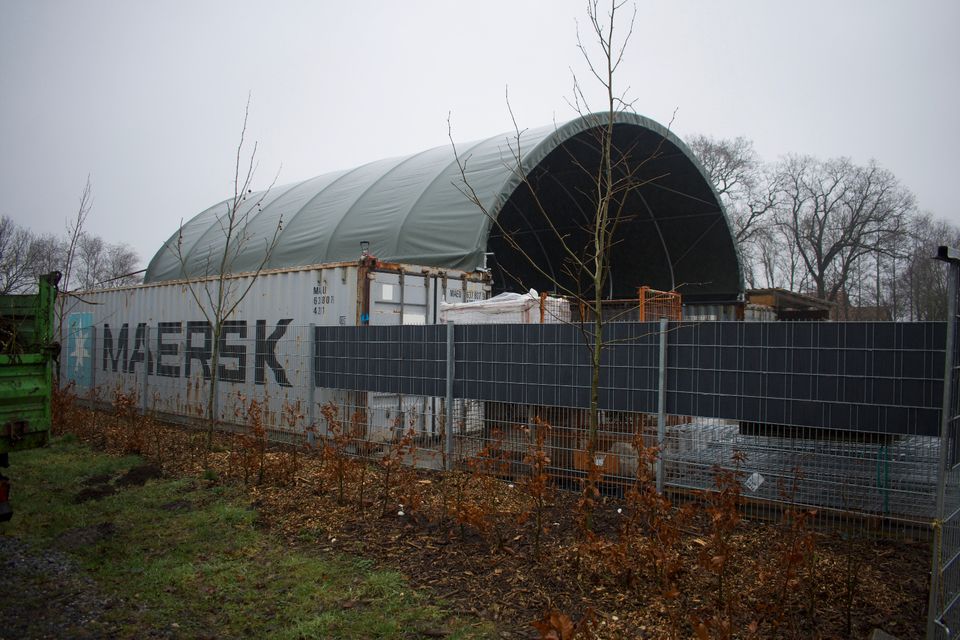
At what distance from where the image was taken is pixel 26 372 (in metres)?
6.21

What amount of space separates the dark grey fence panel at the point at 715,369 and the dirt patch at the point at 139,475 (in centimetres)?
331

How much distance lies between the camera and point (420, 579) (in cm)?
485

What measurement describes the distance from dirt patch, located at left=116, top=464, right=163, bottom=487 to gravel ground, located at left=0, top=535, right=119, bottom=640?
90.5 inches

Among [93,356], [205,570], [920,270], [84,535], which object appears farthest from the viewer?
[920,270]

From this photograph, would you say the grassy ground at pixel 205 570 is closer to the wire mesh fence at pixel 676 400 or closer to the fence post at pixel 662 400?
the wire mesh fence at pixel 676 400

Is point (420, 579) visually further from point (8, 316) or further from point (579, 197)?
point (579, 197)

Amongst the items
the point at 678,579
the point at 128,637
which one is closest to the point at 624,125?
the point at 678,579

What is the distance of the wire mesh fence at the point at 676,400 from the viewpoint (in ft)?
18.6

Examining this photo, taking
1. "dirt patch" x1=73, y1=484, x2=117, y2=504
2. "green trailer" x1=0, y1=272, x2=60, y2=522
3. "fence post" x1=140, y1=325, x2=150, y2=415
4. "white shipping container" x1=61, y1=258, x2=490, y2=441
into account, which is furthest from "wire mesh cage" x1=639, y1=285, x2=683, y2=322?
"fence post" x1=140, y1=325, x2=150, y2=415

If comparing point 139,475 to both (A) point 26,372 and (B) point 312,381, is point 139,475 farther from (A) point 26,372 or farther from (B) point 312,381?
(B) point 312,381

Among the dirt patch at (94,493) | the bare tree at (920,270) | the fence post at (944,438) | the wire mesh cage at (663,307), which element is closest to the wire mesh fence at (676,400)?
the fence post at (944,438)

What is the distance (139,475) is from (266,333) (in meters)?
3.73

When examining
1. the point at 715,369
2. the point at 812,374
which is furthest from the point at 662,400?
the point at 812,374

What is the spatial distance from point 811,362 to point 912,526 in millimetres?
1692
